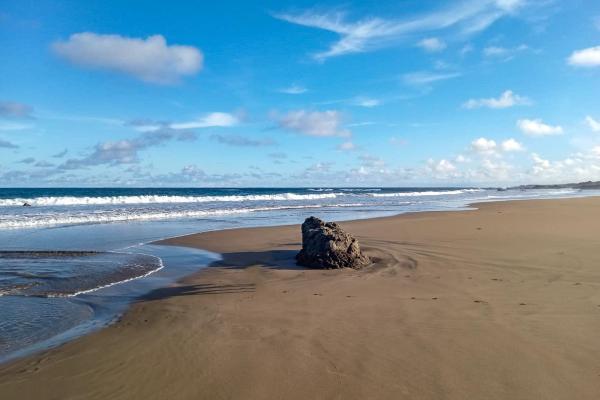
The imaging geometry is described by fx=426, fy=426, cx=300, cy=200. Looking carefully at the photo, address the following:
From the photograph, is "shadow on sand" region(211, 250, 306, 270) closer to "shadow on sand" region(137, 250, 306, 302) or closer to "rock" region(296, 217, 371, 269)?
"shadow on sand" region(137, 250, 306, 302)

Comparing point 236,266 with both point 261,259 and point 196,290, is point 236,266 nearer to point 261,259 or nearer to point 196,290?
point 261,259

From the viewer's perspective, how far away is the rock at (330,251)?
9000 mm

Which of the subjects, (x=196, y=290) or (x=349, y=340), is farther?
(x=196, y=290)

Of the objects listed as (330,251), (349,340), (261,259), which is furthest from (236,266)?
(349,340)

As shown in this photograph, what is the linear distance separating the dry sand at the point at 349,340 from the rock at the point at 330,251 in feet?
1.41

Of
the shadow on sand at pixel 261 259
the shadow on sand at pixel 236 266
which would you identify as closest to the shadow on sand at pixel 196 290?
the shadow on sand at pixel 236 266

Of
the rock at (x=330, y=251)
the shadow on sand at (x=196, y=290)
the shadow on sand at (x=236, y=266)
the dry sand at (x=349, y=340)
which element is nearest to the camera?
the dry sand at (x=349, y=340)

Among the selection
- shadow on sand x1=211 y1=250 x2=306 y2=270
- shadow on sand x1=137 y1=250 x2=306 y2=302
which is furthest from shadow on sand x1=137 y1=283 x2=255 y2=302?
shadow on sand x1=211 y1=250 x2=306 y2=270

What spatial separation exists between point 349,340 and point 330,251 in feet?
13.9

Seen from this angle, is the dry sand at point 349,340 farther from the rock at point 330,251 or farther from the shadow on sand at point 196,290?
the rock at point 330,251

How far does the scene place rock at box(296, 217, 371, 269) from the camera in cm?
900

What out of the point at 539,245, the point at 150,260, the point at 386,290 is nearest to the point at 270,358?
the point at 386,290

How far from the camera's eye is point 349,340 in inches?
188

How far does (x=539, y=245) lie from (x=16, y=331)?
11.4 meters
